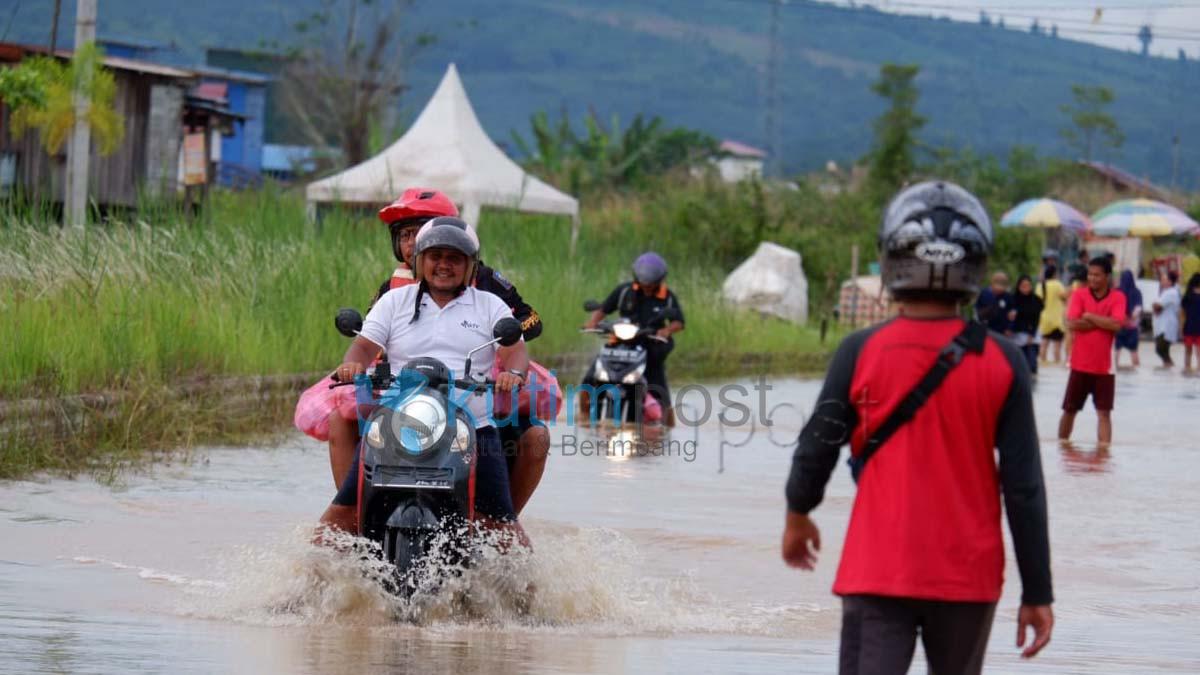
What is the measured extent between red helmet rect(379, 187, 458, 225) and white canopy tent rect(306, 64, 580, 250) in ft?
61.9

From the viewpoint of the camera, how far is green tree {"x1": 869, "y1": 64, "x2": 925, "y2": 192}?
6238 cm

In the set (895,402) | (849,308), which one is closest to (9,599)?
(895,402)

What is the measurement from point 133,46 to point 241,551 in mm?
66871

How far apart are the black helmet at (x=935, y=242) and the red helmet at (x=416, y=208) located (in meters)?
4.10

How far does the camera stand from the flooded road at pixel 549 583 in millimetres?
7129

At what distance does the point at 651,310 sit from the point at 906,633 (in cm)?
1251

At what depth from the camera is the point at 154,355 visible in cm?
1394

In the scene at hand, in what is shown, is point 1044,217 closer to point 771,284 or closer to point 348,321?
point 771,284

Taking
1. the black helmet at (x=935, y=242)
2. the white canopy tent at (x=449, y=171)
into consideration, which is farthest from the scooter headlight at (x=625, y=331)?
the black helmet at (x=935, y=242)

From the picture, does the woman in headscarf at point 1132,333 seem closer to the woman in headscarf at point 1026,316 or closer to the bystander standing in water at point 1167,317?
the bystander standing in water at point 1167,317

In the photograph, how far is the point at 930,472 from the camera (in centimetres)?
467

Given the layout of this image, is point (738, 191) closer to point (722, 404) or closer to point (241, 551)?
point (722, 404)

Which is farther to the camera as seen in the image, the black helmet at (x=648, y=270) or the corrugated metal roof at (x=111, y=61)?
the corrugated metal roof at (x=111, y=61)

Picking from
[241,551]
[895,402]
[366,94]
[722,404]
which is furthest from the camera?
[366,94]
